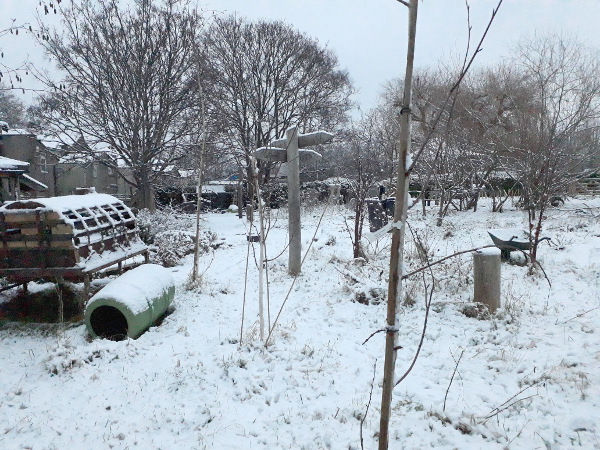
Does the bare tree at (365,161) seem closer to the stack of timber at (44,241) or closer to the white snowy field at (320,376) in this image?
the white snowy field at (320,376)

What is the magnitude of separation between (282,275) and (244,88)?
15.5 m

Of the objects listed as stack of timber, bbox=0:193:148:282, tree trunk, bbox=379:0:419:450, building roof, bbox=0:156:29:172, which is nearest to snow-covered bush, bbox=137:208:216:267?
stack of timber, bbox=0:193:148:282

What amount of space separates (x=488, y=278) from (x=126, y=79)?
46.7 ft

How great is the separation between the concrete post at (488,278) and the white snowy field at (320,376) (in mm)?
194

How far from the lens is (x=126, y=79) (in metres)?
14.3

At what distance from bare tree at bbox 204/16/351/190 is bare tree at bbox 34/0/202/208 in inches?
129

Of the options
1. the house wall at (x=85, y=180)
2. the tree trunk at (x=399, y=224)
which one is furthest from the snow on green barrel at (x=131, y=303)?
the house wall at (x=85, y=180)

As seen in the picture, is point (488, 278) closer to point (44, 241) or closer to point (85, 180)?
point (44, 241)

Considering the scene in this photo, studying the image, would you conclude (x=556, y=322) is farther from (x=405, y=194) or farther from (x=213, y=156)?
(x=213, y=156)

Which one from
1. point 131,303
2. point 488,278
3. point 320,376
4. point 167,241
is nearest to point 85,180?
point 167,241

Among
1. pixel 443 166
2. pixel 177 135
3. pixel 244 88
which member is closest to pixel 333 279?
pixel 443 166

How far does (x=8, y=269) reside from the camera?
17.3ft

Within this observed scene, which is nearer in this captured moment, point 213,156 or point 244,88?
point 213,156

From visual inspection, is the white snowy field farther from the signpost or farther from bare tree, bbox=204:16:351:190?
bare tree, bbox=204:16:351:190
